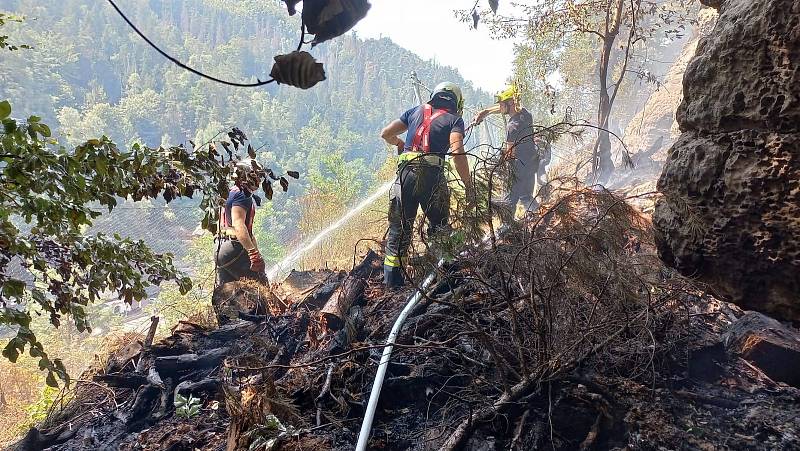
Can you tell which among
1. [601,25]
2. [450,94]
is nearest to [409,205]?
[450,94]

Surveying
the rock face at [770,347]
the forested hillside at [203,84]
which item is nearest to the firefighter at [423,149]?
the rock face at [770,347]

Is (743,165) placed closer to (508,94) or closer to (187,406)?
A: (187,406)

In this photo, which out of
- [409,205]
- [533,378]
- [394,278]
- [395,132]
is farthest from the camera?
[395,132]

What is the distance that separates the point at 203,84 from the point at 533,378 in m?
79.7

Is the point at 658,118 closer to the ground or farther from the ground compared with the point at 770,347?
farther from the ground

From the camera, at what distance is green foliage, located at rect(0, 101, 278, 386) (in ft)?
5.03

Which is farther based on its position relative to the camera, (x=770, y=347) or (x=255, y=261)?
(x=255, y=261)

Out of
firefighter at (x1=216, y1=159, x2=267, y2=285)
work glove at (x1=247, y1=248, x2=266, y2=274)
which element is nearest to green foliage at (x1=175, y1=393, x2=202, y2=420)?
firefighter at (x1=216, y1=159, x2=267, y2=285)

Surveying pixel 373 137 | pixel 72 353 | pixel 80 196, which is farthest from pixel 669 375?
pixel 373 137

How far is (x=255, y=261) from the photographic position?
5215 mm

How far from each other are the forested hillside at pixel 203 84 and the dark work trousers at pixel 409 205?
49686 mm

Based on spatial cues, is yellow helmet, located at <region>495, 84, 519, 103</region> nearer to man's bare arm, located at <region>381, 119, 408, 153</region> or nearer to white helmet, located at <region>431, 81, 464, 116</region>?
white helmet, located at <region>431, 81, 464, 116</region>

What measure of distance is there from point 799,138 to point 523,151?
679 centimetres

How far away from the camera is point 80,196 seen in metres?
1.68
